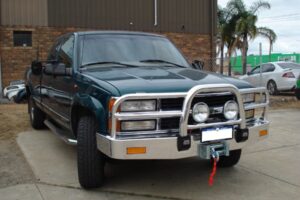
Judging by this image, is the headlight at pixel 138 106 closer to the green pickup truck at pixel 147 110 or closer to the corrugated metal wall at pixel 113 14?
the green pickup truck at pixel 147 110

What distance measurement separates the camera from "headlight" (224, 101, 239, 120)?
4.66m

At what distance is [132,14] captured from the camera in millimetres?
19719

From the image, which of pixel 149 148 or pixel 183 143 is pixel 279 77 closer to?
pixel 183 143

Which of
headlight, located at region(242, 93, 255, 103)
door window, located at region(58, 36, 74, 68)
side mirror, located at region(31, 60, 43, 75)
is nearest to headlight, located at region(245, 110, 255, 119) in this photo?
headlight, located at region(242, 93, 255, 103)

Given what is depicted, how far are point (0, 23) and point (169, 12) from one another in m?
7.70

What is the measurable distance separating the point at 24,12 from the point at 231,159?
1394cm

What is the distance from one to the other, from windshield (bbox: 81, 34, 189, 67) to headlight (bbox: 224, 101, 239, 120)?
156 centimetres

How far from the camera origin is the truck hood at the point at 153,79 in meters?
4.41

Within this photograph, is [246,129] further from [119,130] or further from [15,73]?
[15,73]

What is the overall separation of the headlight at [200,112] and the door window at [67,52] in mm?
2040

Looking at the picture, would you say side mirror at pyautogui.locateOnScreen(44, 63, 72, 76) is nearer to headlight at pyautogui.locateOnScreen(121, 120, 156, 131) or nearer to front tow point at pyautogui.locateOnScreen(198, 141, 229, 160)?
headlight at pyautogui.locateOnScreen(121, 120, 156, 131)

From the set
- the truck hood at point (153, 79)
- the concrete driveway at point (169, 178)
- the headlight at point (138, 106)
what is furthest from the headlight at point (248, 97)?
the headlight at point (138, 106)

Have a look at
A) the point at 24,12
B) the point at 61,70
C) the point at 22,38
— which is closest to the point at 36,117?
the point at 61,70

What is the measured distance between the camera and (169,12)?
20.5m
